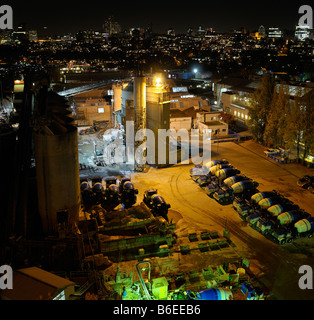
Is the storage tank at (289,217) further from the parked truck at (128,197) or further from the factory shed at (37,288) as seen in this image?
the factory shed at (37,288)

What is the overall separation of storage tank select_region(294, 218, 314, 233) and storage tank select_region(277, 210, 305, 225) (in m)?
0.45

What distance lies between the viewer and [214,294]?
30.6ft

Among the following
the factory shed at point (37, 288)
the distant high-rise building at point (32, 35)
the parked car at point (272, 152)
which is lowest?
the parked car at point (272, 152)

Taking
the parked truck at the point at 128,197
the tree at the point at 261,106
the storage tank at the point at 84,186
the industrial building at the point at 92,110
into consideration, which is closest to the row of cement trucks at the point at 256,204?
the parked truck at the point at 128,197

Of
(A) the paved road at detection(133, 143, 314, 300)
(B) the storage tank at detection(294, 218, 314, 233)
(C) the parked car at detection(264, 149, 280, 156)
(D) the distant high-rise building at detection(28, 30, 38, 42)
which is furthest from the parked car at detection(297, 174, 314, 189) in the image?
(D) the distant high-rise building at detection(28, 30, 38, 42)

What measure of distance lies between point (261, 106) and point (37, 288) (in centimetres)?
2410

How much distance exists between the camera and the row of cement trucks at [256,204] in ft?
45.0

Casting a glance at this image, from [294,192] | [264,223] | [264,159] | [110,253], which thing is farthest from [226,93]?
[110,253]

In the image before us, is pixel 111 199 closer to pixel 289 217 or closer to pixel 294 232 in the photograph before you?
pixel 289 217

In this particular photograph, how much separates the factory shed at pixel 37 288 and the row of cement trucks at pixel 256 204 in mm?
9317

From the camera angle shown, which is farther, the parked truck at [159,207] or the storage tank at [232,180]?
the storage tank at [232,180]

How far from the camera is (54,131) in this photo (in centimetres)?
1373

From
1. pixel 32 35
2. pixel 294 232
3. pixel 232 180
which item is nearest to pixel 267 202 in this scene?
pixel 294 232

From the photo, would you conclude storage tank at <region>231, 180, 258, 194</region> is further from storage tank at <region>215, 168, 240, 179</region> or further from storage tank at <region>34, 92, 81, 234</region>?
storage tank at <region>34, 92, 81, 234</region>
